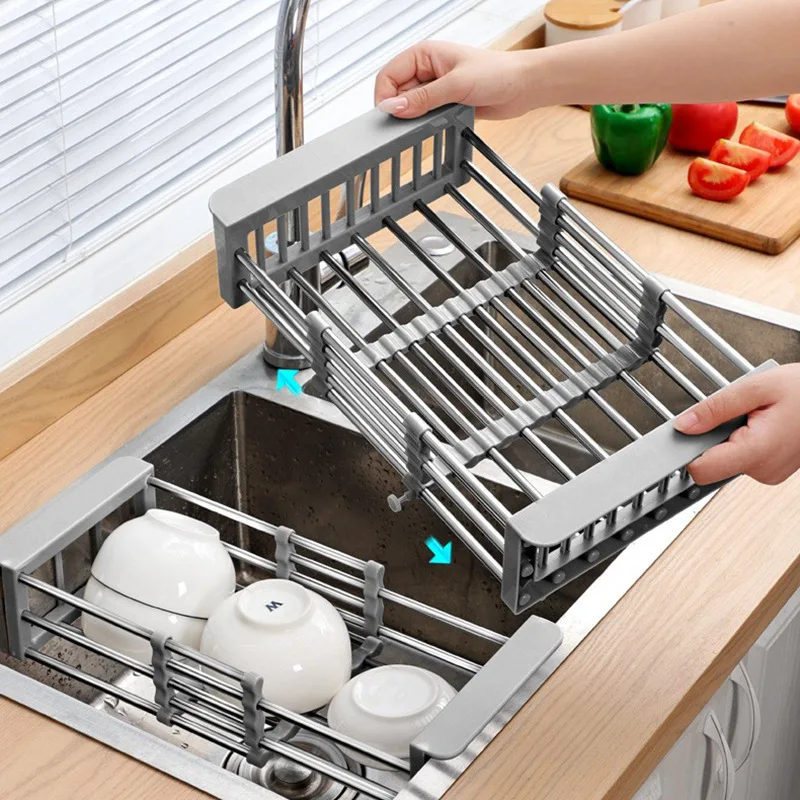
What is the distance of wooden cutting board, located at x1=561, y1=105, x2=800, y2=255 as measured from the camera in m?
1.68

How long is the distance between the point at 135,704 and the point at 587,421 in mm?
725

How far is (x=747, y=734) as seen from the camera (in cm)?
137

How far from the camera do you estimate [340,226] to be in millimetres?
1219

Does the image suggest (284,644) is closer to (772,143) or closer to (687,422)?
(687,422)

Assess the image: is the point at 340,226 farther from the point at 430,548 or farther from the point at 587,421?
the point at 587,421

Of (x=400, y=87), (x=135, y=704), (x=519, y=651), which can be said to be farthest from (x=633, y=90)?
(x=135, y=704)

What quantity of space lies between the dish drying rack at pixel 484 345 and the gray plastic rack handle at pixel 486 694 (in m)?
0.09

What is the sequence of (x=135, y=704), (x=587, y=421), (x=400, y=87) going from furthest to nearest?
(x=587, y=421) < (x=400, y=87) < (x=135, y=704)

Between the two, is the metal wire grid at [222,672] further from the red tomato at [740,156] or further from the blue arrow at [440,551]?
the red tomato at [740,156]

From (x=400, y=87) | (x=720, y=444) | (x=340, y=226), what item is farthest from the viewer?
(x=400, y=87)

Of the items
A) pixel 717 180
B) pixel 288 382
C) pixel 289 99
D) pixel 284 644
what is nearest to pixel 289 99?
pixel 289 99

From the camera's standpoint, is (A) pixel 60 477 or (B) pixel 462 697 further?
(A) pixel 60 477

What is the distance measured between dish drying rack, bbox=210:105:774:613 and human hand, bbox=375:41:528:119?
0.02 m

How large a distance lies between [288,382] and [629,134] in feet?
1.93
